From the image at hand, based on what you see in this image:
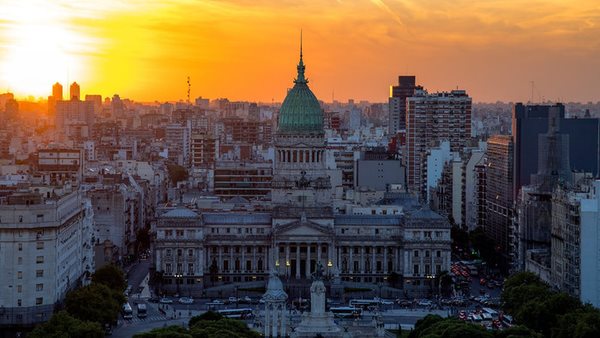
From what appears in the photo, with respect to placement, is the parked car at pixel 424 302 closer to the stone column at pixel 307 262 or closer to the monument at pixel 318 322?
the stone column at pixel 307 262

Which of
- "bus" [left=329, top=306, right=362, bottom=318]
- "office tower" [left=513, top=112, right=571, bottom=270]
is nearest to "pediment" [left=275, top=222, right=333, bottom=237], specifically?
"bus" [left=329, top=306, right=362, bottom=318]

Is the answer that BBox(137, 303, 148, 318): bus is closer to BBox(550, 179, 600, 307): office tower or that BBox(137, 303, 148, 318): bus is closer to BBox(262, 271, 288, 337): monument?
BBox(262, 271, 288, 337): monument

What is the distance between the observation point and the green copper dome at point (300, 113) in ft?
524

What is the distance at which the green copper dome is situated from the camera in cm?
15975

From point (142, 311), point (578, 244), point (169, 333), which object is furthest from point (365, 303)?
point (169, 333)

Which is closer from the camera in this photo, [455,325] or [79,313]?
[455,325]

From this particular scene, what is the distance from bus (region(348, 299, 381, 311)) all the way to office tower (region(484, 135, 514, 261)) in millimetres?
31229

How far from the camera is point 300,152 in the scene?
523 feet

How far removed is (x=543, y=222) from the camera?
142000 millimetres

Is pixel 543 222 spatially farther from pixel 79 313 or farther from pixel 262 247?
pixel 79 313

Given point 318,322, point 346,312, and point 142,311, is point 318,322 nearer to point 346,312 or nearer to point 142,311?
point 346,312

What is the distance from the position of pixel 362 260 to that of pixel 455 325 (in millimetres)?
49682

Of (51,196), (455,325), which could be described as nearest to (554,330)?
(455,325)

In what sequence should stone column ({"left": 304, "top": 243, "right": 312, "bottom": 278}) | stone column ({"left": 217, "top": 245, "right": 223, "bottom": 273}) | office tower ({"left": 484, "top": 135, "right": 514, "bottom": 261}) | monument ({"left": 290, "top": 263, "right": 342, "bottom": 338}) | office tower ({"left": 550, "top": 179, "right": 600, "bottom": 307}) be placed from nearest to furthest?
monument ({"left": 290, "top": 263, "right": 342, "bottom": 338})
office tower ({"left": 550, "top": 179, "right": 600, "bottom": 307})
stone column ({"left": 304, "top": 243, "right": 312, "bottom": 278})
stone column ({"left": 217, "top": 245, "right": 223, "bottom": 273})
office tower ({"left": 484, "top": 135, "right": 514, "bottom": 261})
